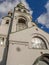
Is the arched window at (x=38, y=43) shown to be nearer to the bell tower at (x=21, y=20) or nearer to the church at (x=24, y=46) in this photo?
the church at (x=24, y=46)

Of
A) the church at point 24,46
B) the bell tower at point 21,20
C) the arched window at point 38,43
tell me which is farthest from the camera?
the bell tower at point 21,20

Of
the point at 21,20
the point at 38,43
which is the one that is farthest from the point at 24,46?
the point at 21,20

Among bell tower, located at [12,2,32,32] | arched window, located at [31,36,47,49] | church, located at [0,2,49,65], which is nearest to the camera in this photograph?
church, located at [0,2,49,65]

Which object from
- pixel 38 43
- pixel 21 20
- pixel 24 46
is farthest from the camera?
pixel 21 20

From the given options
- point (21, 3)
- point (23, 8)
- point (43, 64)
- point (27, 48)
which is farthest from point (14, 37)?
point (21, 3)

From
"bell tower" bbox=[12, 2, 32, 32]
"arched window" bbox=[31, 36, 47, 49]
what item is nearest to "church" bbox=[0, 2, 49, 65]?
"arched window" bbox=[31, 36, 47, 49]

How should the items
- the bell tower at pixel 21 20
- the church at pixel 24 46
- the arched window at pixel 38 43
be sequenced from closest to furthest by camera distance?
the church at pixel 24 46 < the arched window at pixel 38 43 < the bell tower at pixel 21 20

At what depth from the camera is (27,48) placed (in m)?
22.0

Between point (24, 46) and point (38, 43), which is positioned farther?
point (38, 43)

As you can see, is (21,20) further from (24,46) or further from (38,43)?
(24,46)

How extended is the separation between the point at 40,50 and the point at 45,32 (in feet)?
12.4

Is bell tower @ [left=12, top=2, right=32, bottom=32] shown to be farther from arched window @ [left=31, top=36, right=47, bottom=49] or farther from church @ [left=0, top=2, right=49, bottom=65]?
arched window @ [left=31, top=36, right=47, bottom=49]

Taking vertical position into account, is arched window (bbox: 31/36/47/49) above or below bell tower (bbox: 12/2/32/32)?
below

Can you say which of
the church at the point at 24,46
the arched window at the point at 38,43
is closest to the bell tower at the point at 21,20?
the church at the point at 24,46
